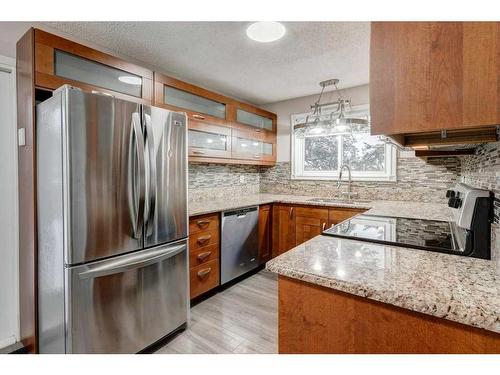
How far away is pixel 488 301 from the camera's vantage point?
0.68 meters

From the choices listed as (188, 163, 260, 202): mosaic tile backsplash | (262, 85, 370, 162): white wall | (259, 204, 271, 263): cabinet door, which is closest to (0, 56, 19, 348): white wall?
(188, 163, 260, 202): mosaic tile backsplash

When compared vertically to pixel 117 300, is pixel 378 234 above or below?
above

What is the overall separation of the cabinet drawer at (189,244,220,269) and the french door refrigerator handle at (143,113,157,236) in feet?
2.29

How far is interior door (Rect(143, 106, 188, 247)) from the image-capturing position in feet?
5.63

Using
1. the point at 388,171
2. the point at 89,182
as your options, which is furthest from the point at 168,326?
the point at 388,171

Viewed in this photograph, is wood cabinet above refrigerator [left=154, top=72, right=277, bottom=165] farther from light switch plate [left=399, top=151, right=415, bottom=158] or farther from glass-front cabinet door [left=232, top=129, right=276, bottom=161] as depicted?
light switch plate [left=399, top=151, right=415, bottom=158]

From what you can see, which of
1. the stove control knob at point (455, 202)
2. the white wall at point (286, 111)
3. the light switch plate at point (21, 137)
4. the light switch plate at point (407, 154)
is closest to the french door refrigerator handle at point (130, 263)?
the light switch plate at point (21, 137)

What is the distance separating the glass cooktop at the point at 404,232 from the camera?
3.84ft

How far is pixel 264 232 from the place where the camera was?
3209 millimetres

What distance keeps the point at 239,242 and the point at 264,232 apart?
464 mm

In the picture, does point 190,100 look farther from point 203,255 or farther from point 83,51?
point 203,255

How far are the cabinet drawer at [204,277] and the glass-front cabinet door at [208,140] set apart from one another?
1.07m
